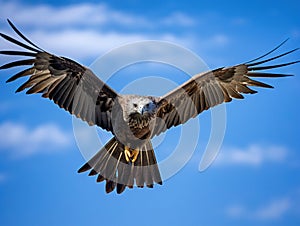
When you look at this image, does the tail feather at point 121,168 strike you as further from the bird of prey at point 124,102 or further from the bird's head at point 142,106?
the bird's head at point 142,106

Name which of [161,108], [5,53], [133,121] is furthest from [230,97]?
[5,53]

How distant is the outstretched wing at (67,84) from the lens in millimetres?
12164

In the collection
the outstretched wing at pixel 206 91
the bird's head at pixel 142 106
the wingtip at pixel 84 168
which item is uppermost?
the outstretched wing at pixel 206 91

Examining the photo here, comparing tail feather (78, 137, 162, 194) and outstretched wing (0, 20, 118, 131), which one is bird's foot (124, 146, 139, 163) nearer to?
tail feather (78, 137, 162, 194)

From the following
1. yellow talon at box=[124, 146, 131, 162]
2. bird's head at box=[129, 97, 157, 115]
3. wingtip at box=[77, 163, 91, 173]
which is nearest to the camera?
bird's head at box=[129, 97, 157, 115]

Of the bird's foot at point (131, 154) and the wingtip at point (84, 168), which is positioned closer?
the wingtip at point (84, 168)

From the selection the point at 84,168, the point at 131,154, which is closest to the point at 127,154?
the point at 131,154

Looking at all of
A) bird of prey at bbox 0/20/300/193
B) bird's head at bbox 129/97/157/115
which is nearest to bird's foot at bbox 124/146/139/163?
bird of prey at bbox 0/20/300/193

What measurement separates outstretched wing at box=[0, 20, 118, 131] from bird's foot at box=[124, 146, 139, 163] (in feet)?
2.51

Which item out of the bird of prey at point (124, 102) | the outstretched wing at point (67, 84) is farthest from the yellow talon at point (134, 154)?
the outstretched wing at point (67, 84)

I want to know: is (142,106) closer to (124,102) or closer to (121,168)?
(124,102)

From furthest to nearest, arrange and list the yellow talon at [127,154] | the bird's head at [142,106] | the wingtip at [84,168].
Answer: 1. the yellow talon at [127,154]
2. the wingtip at [84,168]
3. the bird's head at [142,106]

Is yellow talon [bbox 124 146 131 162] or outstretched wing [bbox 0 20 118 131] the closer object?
outstretched wing [bbox 0 20 118 131]

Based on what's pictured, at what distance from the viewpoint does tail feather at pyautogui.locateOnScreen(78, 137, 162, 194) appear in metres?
12.9
